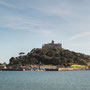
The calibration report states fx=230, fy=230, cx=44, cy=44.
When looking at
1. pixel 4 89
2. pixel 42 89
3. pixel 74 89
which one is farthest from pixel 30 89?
pixel 74 89

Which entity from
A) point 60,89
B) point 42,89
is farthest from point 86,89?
point 42,89

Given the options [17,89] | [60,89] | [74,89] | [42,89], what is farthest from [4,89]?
[74,89]

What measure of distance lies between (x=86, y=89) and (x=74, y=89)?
8.90ft

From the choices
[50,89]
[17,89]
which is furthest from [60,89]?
[17,89]

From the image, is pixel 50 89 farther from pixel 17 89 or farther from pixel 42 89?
pixel 17 89

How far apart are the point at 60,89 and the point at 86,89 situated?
5910 mm

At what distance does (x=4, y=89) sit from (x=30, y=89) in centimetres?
611

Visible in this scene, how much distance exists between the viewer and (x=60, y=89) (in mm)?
52594

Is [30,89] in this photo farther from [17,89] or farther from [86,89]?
[86,89]

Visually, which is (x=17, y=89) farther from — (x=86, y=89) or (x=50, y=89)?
(x=86, y=89)

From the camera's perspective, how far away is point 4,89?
5331 cm

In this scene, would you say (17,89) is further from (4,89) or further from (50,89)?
(50,89)

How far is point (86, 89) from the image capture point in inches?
2064

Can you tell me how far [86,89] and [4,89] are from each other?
18841 millimetres
